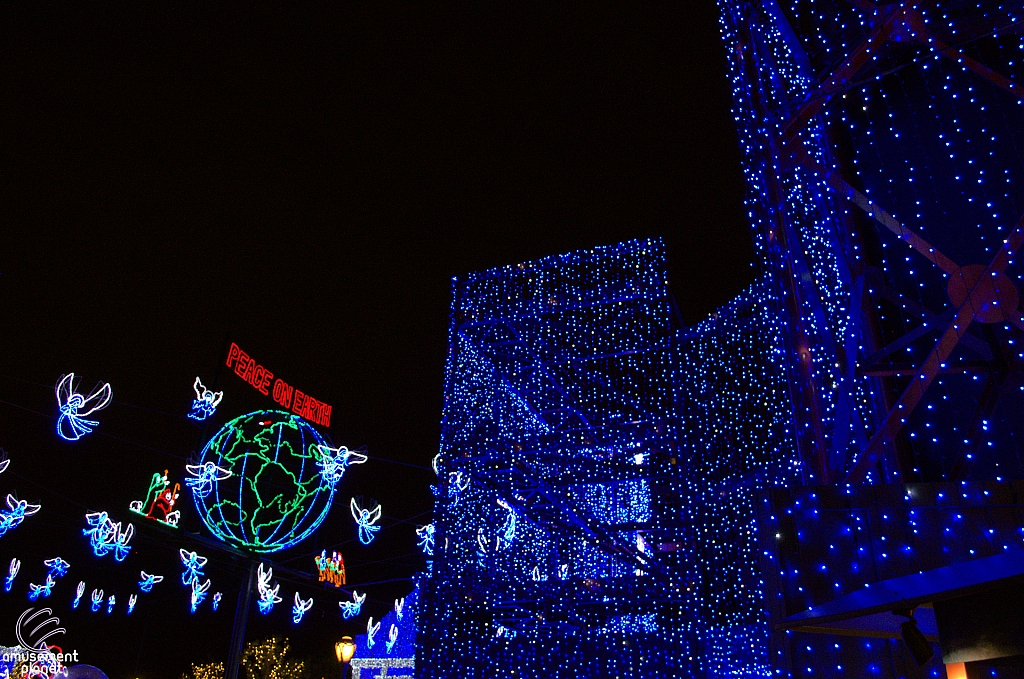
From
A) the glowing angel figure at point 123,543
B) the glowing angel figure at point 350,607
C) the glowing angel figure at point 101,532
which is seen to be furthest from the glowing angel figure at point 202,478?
the glowing angel figure at point 350,607

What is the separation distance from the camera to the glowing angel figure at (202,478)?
11531 mm

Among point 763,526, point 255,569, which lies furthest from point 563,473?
point 763,526

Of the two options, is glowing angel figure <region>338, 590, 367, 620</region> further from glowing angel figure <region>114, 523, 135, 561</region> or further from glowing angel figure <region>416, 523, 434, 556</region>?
glowing angel figure <region>114, 523, 135, 561</region>

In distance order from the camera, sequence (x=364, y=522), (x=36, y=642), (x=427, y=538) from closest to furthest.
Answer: (x=364, y=522)
(x=427, y=538)
(x=36, y=642)

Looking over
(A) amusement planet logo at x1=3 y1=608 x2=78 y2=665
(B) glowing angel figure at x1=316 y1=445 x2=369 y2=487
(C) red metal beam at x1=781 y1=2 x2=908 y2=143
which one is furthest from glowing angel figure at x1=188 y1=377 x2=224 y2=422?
(C) red metal beam at x1=781 y1=2 x2=908 y2=143

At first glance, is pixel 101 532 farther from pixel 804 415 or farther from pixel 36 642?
pixel 36 642

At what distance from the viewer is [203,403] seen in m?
12.6

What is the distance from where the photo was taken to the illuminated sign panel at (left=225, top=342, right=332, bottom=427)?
14.4m

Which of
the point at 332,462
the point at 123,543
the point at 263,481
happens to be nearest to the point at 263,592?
the point at 263,481

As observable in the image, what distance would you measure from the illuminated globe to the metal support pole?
0.69 metres

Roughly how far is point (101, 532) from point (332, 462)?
395 centimetres

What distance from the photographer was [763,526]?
18.5ft

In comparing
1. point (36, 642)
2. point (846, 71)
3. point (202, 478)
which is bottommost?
point (36, 642)

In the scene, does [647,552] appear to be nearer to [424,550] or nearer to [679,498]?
[679,498]
